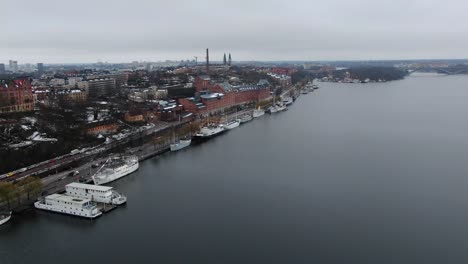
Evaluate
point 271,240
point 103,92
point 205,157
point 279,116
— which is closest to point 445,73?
point 279,116

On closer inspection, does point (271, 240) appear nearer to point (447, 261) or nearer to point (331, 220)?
point (331, 220)

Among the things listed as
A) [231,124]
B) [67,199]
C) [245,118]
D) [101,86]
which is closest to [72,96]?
[101,86]

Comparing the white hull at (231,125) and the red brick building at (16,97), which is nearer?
the red brick building at (16,97)

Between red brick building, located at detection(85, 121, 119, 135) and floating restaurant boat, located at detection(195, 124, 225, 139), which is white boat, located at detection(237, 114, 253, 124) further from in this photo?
red brick building, located at detection(85, 121, 119, 135)

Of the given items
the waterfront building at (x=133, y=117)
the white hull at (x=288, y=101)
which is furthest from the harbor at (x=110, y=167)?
the white hull at (x=288, y=101)

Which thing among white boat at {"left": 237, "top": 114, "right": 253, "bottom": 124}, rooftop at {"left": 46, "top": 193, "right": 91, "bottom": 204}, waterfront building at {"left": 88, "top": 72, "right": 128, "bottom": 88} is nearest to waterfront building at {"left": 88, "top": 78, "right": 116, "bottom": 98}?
waterfront building at {"left": 88, "top": 72, "right": 128, "bottom": 88}

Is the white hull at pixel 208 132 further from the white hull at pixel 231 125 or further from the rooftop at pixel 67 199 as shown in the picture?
the rooftop at pixel 67 199

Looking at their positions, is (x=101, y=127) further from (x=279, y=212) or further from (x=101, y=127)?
(x=279, y=212)
